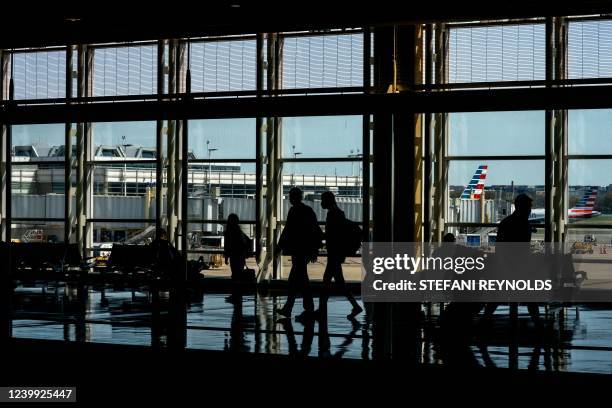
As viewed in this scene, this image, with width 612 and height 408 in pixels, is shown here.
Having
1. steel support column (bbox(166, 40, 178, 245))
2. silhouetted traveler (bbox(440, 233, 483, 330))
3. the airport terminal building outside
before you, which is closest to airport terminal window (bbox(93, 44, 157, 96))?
the airport terminal building outside

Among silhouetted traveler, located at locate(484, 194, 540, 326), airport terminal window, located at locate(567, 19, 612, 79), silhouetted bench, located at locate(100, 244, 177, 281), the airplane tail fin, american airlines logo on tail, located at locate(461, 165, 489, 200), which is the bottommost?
silhouetted bench, located at locate(100, 244, 177, 281)

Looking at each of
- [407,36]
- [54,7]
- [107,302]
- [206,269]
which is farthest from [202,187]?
[54,7]

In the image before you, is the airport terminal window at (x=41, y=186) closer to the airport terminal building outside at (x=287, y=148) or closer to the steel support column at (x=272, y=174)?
the airport terminal building outside at (x=287, y=148)

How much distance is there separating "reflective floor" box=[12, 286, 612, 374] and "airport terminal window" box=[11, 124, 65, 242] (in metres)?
5.93

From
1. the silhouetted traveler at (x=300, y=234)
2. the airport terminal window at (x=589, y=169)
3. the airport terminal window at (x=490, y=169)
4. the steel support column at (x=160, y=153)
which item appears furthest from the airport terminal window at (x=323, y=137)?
the silhouetted traveler at (x=300, y=234)

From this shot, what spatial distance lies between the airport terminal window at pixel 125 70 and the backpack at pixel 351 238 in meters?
9.01

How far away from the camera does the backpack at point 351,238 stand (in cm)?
1214

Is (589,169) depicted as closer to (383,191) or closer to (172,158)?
(172,158)

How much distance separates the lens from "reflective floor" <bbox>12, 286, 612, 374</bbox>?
871 centimetres

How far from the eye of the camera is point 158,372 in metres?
8.43

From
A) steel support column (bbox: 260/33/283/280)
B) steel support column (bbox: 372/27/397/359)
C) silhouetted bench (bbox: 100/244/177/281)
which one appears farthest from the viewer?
steel support column (bbox: 260/33/283/280)

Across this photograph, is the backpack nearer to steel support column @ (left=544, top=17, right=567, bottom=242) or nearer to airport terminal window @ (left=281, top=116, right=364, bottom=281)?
steel support column @ (left=544, top=17, right=567, bottom=242)

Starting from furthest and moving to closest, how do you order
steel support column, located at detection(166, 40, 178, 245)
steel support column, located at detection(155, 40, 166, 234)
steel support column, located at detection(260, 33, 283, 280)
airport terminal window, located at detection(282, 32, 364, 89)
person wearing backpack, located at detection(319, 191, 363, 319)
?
steel support column, located at detection(155, 40, 166, 234)
steel support column, located at detection(166, 40, 178, 245)
steel support column, located at detection(260, 33, 283, 280)
airport terminal window, located at detection(282, 32, 364, 89)
person wearing backpack, located at detection(319, 191, 363, 319)

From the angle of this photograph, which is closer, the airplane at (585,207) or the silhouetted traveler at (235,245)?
the silhouetted traveler at (235,245)
